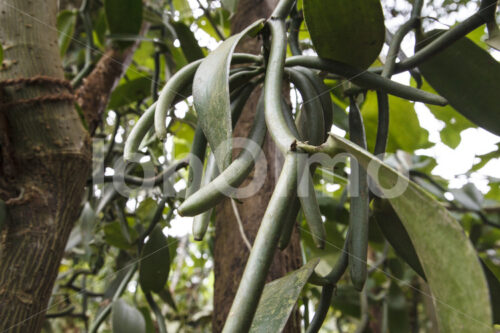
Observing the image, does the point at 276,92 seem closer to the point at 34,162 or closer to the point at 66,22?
the point at 34,162

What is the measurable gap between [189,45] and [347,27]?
0.23 m

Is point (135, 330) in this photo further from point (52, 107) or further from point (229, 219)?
point (52, 107)

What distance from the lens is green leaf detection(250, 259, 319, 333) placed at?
0.24m

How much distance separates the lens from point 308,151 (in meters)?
0.19

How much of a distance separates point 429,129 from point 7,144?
798 mm

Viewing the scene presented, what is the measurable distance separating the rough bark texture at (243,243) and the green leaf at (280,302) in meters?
0.16

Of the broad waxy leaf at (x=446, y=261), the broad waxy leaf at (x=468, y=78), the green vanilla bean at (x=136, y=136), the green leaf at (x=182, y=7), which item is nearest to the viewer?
the broad waxy leaf at (x=446, y=261)

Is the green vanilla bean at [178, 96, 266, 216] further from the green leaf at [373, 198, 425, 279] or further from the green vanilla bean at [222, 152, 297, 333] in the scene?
the green leaf at [373, 198, 425, 279]

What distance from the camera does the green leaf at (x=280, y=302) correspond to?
0.77ft

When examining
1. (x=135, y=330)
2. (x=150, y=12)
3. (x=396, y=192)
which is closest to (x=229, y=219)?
(x=135, y=330)

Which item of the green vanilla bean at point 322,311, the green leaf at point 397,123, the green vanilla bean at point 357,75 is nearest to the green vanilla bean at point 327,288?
the green vanilla bean at point 322,311

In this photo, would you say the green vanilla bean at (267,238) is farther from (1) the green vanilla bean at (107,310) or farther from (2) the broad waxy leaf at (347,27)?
(1) the green vanilla bean at (107,310)

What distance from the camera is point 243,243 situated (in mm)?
483
